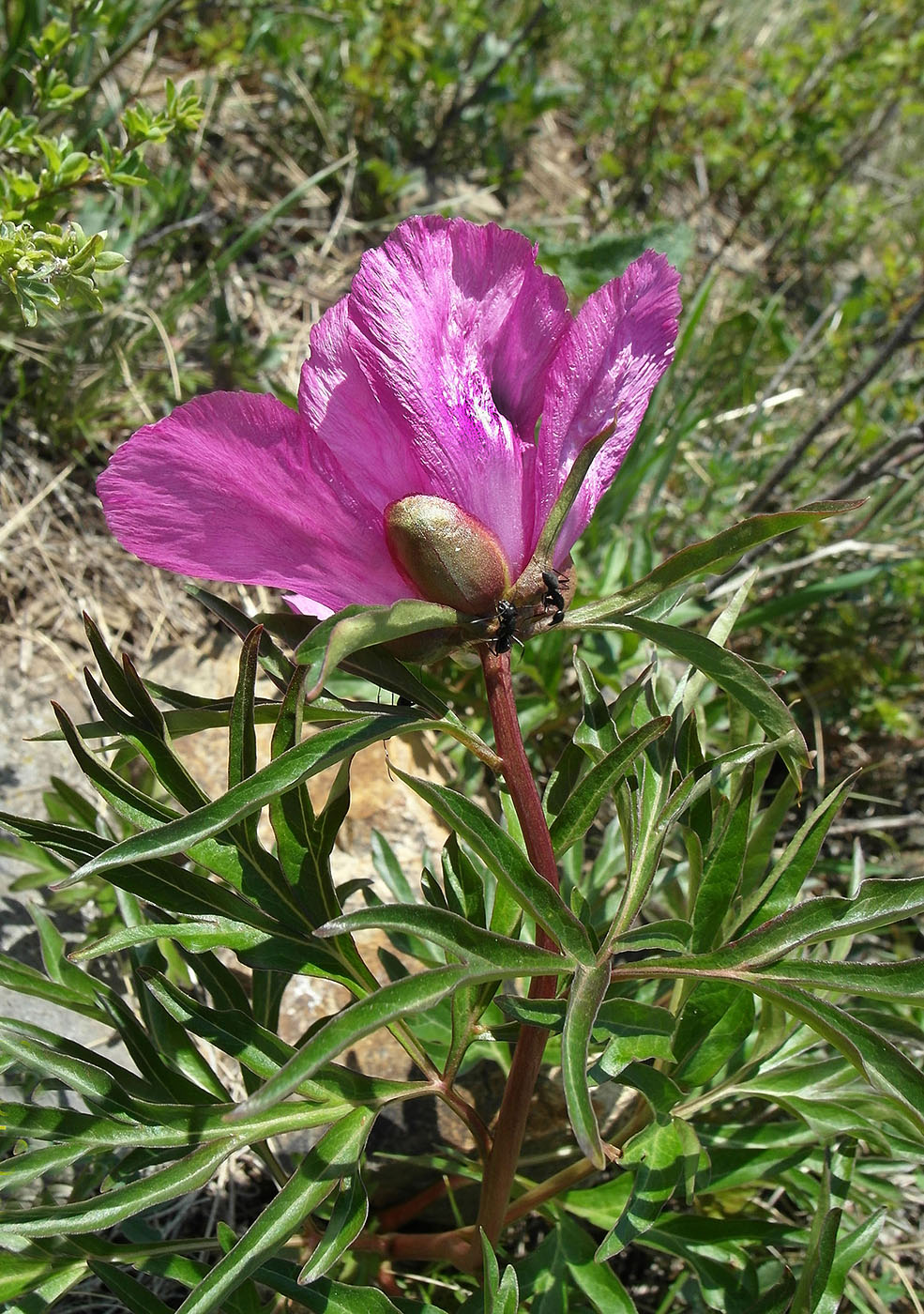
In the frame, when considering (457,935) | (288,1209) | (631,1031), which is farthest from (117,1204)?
(631,1031)

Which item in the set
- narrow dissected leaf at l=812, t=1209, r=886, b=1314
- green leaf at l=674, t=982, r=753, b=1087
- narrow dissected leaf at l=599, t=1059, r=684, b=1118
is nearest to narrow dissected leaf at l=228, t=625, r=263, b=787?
narrow dissected leaf at l=599, t=1059, r=684, b=1118

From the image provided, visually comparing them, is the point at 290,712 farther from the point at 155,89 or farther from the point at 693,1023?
the point at 155,89

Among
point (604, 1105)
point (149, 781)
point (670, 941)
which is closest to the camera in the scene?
point (670, 941)

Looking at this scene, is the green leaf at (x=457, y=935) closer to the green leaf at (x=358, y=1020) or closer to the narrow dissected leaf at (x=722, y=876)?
the green leaf at (x=358, y=1020)

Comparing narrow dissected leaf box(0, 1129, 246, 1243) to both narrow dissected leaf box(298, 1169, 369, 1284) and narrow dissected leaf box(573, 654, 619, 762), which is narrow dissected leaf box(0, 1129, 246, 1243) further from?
narrow dissected leaf box(573, 654, 619, 762)

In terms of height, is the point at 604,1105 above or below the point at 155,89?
below

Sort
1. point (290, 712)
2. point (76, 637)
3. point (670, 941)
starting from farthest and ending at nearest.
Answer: point (76, 637), point (670, 941), point (290, 712)

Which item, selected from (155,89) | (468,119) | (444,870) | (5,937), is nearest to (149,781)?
(5,937)
